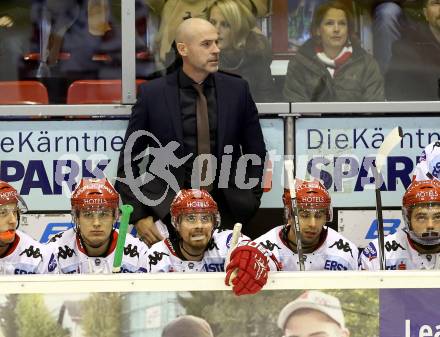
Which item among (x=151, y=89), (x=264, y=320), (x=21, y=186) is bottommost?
(x=264, y=320)

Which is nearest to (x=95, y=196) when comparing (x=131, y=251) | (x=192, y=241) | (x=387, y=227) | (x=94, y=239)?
(x=94, y=239)

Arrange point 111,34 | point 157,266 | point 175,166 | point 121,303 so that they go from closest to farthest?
point 121,303, point 157,266, point 175,166, point 111,34

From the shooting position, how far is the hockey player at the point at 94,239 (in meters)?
6.84

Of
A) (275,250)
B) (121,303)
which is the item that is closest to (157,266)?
(275,250)

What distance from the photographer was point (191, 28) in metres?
7.38

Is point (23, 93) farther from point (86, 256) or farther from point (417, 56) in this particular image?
point (417, 56)

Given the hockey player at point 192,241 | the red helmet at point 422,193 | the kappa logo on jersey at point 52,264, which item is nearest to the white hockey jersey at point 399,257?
the red helmet at point 422,193

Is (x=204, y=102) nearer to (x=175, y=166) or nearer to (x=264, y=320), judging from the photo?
(x=175, y=166)

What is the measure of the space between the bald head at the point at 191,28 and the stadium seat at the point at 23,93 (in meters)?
0.93

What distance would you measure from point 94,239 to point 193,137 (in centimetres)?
87

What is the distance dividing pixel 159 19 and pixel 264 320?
3.01m

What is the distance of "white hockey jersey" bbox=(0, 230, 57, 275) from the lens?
696 cm

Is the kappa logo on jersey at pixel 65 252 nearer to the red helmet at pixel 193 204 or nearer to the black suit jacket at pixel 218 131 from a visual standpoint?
the black suit jacket at pixel 218 131

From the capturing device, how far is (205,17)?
7668 mm
